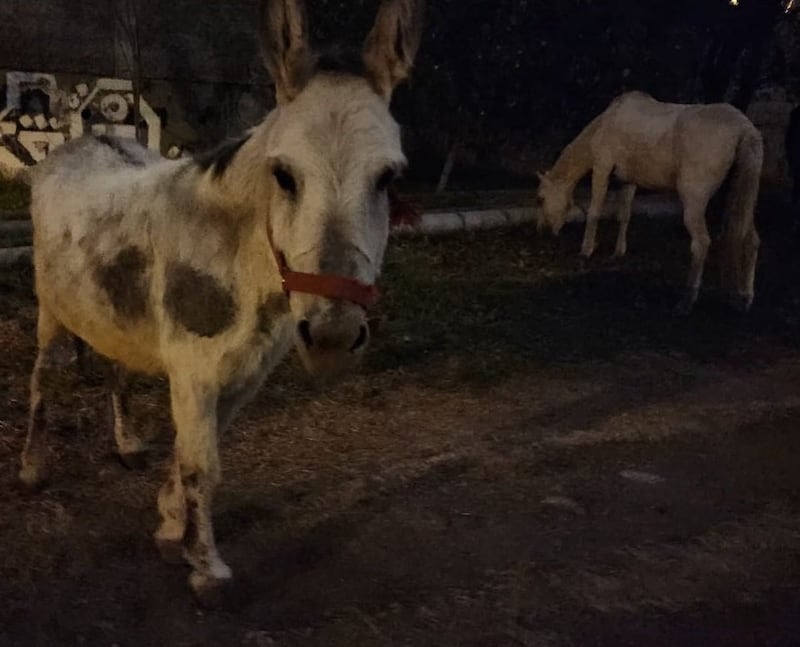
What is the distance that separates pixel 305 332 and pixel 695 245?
6.40 m

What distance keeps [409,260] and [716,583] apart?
5526 mm

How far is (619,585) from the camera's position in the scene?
3.66 metres

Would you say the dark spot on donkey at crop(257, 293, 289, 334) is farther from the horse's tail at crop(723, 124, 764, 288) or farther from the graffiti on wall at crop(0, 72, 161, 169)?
the graffiti on wall at crop(0, 72, 161, 169)

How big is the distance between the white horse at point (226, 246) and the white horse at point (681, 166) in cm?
558

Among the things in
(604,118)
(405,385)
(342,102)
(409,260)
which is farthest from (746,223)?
(342,102)

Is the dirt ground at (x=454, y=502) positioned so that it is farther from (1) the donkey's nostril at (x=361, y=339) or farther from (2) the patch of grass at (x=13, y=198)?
(2) the patch of grass at (x=13, y=198)

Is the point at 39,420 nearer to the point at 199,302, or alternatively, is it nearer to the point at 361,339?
the point at 199,302

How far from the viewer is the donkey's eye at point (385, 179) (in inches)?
106

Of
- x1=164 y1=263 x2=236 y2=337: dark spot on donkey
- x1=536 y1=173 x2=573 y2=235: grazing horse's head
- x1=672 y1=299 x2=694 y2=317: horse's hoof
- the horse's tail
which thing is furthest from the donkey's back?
x1=536 y1=173 x2=573 y2=235: grazing horse's head

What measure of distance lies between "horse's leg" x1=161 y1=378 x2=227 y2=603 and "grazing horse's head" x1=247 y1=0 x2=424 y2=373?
0.71 metres

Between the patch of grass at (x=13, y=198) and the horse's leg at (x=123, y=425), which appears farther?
the patch of grass at (x=13, y=198)

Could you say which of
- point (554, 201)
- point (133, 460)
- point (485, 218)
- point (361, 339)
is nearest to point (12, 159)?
point (485, 218)

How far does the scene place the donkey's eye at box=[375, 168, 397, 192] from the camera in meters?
2.69

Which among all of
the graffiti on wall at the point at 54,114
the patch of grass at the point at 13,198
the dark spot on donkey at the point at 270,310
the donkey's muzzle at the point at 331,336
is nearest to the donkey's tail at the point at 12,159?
the graffiti on wall at the point at 54,114
